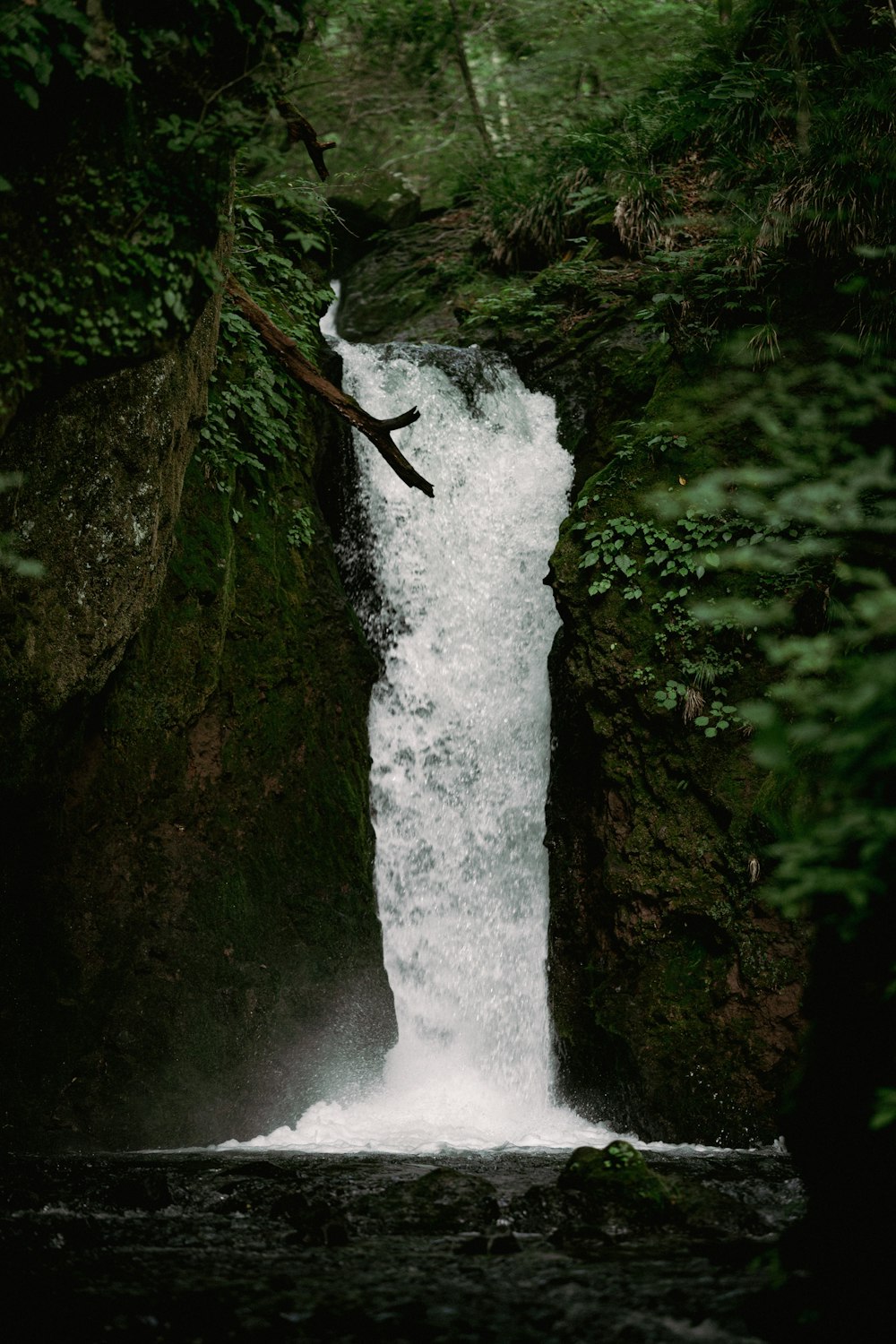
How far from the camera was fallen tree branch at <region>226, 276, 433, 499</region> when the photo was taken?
6.54 metres

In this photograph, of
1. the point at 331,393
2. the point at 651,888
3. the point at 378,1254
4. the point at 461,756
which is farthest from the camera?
the point at 461,756

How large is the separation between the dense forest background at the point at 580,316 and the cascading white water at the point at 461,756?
24.9 inches

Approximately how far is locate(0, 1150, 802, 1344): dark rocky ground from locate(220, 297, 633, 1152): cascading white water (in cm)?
187

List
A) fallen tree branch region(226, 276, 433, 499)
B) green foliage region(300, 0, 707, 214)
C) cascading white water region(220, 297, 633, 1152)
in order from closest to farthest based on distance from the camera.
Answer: fallen tree branch region(226, 276, 433, 499) → cascading white water region(220, 297, 633, 1152) → green foliage region(300, 0, 707, 214)

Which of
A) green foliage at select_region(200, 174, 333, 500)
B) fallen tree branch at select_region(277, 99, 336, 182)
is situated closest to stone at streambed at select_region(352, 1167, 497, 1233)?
green foliage at select_region(200, 174, 333, 500)

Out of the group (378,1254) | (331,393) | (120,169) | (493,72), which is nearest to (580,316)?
(331,393)

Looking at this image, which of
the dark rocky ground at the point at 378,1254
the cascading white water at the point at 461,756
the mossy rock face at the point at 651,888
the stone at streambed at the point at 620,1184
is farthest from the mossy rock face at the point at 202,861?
the stone at streambed at the point at 620,1184

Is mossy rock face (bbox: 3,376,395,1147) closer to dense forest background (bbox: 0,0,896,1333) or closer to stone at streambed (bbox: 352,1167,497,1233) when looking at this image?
dense forest background (bbox: 0,0,896,1333)

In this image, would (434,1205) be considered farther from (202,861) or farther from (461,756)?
(461,756)

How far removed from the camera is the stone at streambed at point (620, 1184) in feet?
13.0

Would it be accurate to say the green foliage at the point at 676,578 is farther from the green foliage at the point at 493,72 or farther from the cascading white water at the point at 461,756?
the green foliage at the point at 493,72

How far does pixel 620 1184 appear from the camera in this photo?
160 inches

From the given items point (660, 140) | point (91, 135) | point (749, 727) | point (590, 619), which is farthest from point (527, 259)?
point (91, 135)

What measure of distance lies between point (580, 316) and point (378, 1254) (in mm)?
9817
